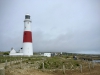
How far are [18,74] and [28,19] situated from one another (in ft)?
80.1

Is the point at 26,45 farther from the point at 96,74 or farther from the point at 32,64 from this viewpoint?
the point at 96,74

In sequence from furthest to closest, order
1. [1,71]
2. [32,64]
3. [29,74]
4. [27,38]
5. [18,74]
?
[27,38]
[32,64]
[29,74]
[18,74]
[1,71]

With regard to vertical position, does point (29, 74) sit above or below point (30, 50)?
below

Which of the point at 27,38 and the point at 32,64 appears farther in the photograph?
the point at 27,38

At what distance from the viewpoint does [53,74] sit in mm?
19922

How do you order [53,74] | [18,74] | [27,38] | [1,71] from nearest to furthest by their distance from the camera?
[1,71]
[18,74]
[53,74]
[27,38]

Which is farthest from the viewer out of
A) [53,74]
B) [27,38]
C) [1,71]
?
[27,38]

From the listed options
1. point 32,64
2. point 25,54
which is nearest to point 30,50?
point 25,54

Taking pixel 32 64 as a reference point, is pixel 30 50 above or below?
above

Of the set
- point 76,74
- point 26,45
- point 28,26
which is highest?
point 28,26

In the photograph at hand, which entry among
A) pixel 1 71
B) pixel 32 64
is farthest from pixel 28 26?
pixel 1 71

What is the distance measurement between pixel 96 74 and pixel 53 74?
5730 mm

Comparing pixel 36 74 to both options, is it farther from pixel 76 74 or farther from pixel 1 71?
pixel 1 71

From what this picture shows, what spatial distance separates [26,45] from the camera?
125 ft
